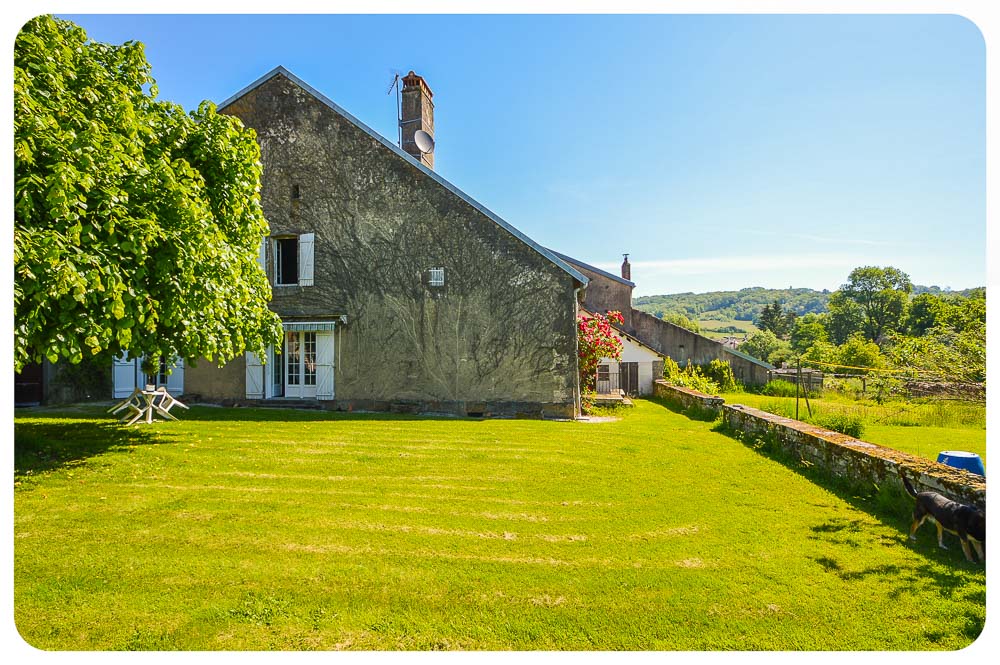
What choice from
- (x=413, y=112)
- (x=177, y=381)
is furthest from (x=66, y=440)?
(x=413, y=112)

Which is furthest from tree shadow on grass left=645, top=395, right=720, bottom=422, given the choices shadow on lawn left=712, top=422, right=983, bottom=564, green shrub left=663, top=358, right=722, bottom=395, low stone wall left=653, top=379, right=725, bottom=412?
shadow on lawn left=712, top=422, right=983, bottom=564

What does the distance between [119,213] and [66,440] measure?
478 cm

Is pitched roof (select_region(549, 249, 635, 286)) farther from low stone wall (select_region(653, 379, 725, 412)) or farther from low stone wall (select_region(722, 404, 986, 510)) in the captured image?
low stone wall (select_region(722, 404, 986, 510))

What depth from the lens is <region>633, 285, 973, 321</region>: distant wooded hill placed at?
11875 centimetres

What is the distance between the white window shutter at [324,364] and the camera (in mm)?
12516

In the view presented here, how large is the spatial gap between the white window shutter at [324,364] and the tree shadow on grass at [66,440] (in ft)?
13.4

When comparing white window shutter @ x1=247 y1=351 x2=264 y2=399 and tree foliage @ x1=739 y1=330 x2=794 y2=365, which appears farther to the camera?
tree foliage @ x1=739 y1=330 x2=794 y2=365

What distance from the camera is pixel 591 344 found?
41.9ft

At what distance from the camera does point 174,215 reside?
628 cm

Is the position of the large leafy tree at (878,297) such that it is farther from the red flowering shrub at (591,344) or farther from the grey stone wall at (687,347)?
the red flowering shrub at (591,344)

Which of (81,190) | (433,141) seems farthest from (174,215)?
(433,141)

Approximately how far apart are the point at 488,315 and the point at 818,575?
8.80 meters

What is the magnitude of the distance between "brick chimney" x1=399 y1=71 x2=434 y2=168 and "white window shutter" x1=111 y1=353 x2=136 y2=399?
10.3 metres

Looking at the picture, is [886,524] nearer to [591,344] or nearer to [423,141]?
[591,344]
